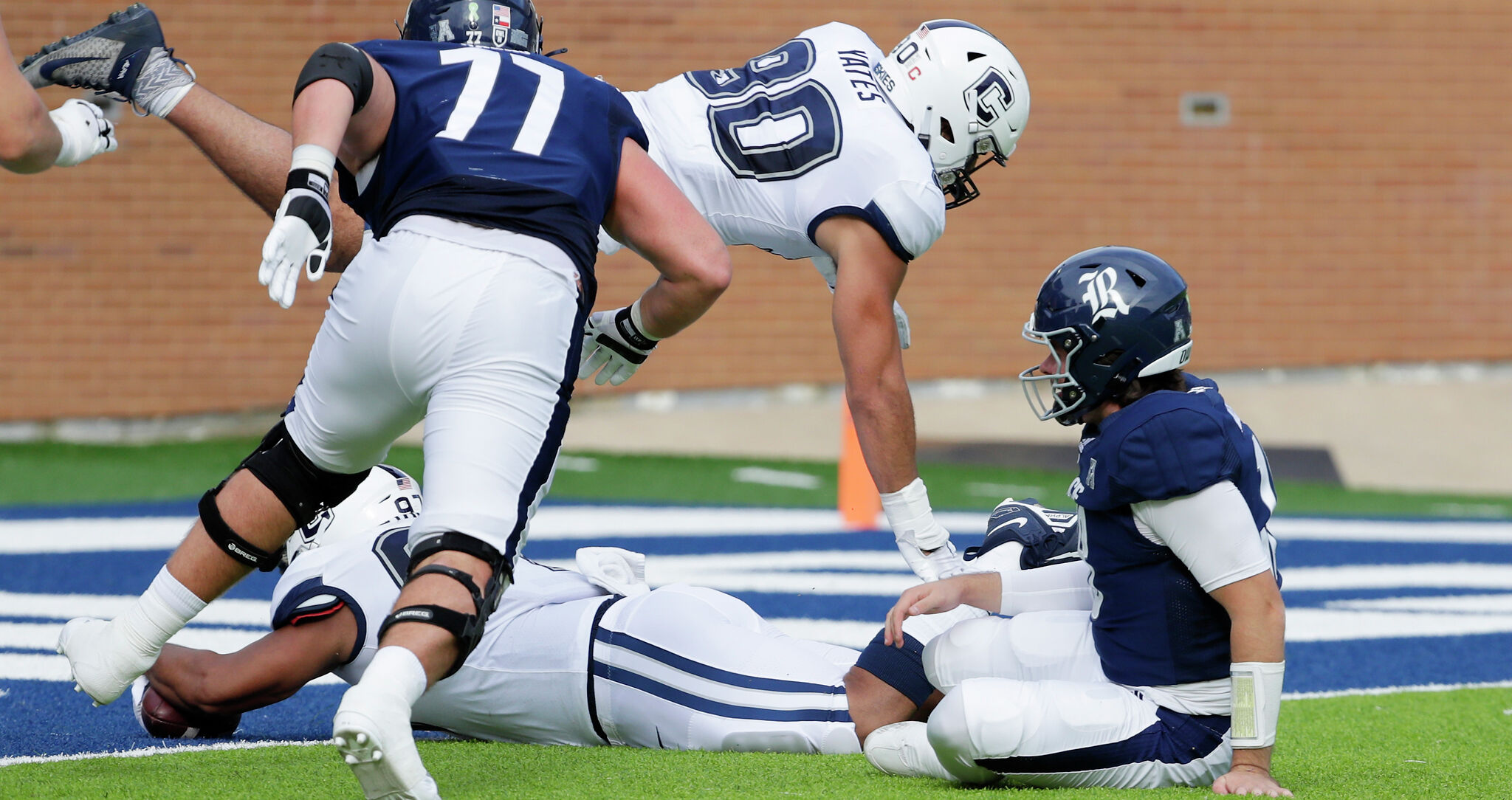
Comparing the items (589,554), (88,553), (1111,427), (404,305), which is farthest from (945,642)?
(88,553)

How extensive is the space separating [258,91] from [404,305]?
9357 mm

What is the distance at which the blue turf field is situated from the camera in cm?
393

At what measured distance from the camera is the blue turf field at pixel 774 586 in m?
3.93

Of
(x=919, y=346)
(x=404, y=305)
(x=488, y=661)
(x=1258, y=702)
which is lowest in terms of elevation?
→ (x=919, y=346)

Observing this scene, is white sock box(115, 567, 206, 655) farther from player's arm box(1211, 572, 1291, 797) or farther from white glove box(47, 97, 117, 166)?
player's arm box(1211, 572, 1291, 797)

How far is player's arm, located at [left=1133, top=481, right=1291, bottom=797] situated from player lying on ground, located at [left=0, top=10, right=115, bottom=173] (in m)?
2.24

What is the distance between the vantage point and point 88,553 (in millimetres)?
6520

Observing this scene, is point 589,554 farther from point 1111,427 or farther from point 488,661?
point 1111,427

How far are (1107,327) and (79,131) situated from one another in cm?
208

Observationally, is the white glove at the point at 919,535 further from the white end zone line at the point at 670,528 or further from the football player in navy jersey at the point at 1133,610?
the white end zone line at the point at 670,528

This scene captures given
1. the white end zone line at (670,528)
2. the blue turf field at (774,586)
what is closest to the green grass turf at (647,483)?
the white end zone line at (670,528)

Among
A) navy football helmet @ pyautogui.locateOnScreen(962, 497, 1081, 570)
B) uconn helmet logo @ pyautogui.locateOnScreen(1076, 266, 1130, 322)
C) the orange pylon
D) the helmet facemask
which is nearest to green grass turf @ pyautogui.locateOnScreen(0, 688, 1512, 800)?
navy football helmet @ pyautogui.locateOnScreen(962, 497, 1081, 570)

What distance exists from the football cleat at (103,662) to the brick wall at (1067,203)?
8.44m

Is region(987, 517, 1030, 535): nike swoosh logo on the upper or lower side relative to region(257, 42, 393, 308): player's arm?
lower
